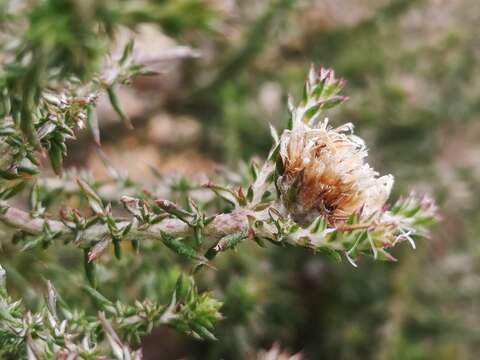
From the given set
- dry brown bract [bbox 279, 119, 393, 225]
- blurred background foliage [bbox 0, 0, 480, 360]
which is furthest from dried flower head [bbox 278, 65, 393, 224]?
blurred background foliage [bbox 0, 0, 480, 360]

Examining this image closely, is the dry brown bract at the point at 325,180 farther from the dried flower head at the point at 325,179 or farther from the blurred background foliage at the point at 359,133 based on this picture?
the blurred background foliage at the point at 359,133

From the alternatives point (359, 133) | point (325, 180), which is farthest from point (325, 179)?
point (359, 133)

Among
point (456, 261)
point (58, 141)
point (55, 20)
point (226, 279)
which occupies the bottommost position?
point (226, 279)

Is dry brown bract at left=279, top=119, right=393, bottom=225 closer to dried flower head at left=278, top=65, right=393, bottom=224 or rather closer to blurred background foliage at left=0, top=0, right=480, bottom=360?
dried flower head at left=278, top=65, right=393, bottom=224

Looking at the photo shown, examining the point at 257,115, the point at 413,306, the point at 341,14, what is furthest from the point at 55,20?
the point at 341,14

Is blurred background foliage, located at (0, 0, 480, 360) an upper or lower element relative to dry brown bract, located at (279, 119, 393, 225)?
lower

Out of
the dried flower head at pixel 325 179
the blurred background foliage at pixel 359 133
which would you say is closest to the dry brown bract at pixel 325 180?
the dried flower head at pixel 325 179

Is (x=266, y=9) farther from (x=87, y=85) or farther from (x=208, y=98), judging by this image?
(x=87, y=85)
